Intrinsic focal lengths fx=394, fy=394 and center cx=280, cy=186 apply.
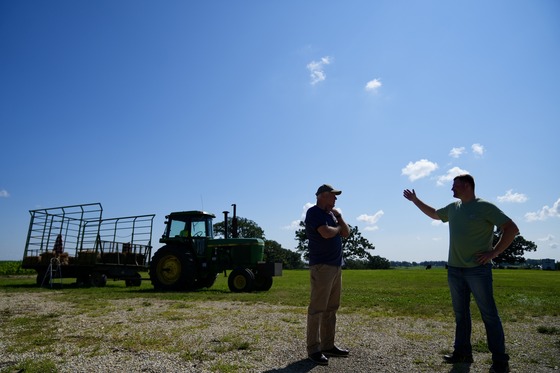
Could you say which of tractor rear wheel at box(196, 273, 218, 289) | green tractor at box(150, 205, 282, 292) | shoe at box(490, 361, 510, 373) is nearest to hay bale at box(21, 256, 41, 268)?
green tractor at box(150, 205, 282, 292)

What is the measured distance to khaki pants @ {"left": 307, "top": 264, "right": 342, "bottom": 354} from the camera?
4.40 meters

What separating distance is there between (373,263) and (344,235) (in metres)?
82.8

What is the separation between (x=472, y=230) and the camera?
13.8ft

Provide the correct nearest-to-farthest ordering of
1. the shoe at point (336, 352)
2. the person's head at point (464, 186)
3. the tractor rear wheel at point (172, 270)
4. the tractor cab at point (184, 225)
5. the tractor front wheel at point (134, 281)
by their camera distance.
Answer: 1. the person's head at point (464, 186)
2. the shoe at point (336, 352)
3. the tractor rear wheel at point (172, 270)
4. the tractor cab at point (184, 225)
5. the tractor front wheel at point (134, 281)

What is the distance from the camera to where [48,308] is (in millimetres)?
8500

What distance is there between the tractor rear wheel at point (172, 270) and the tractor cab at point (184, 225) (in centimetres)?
62

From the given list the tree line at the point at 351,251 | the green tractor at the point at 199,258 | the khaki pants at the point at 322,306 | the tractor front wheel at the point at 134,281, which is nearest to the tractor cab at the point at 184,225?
the green tractor at the point at 199,258

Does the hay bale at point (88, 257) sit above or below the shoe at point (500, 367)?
above

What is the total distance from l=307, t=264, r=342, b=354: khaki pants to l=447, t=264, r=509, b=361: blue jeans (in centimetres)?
135

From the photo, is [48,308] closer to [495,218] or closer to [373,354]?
[373,354]

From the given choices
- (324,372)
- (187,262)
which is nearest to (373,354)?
(324,372)

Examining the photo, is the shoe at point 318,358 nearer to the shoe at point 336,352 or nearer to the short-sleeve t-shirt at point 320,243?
the shoe at point 336,352

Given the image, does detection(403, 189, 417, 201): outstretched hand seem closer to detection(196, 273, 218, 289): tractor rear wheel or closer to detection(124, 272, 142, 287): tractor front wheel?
detection(196, 273, 218, 289): tractor rear wheel

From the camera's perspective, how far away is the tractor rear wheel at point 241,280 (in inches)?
522
